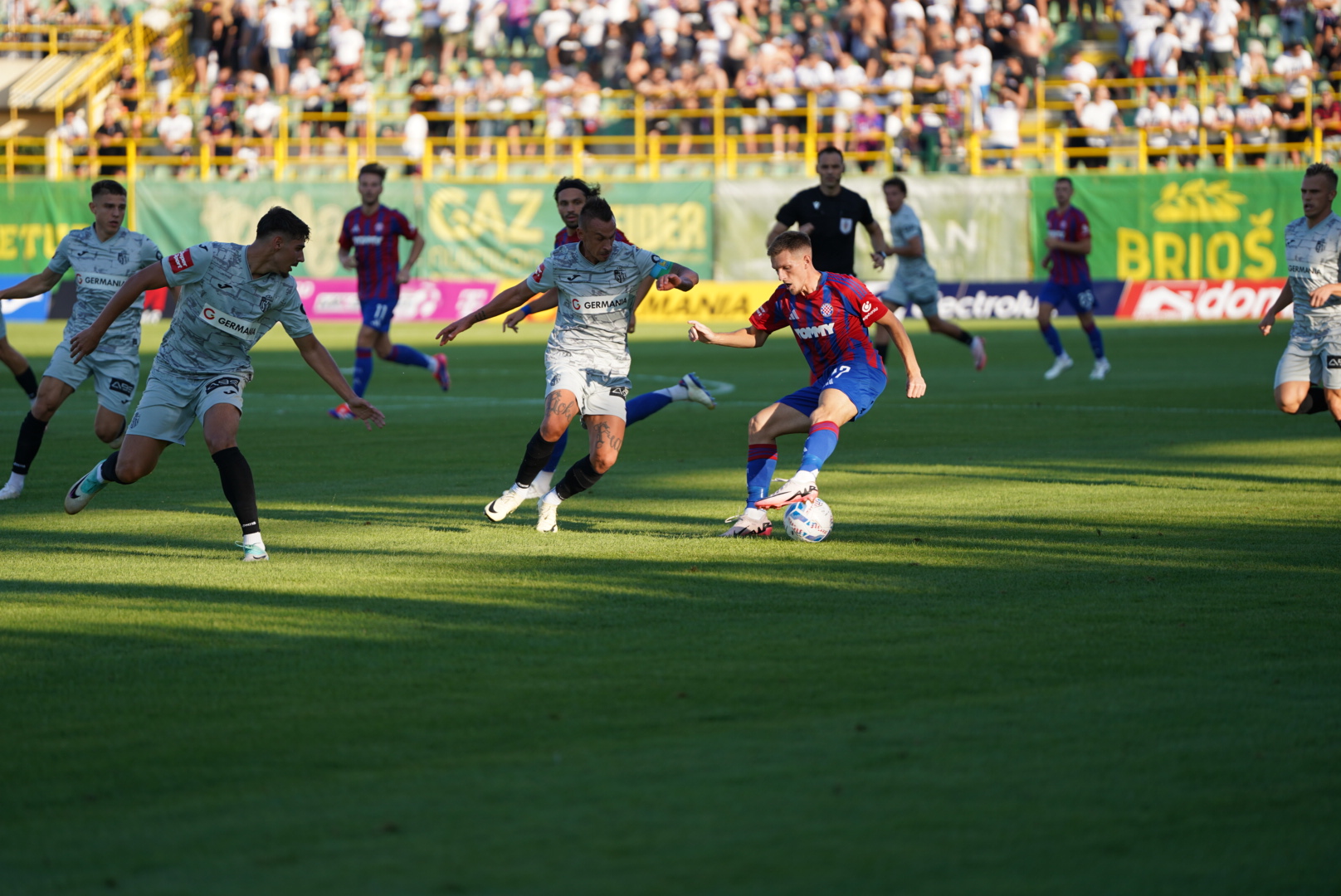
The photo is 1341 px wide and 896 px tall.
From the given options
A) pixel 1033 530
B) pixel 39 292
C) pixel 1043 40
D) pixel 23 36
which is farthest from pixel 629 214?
pixel 1033 530

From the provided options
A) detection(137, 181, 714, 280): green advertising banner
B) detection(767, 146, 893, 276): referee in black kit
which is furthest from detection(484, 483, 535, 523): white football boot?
detection(137, 181, 714, 280): green advertising banner

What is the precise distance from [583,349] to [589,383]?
0.65ft

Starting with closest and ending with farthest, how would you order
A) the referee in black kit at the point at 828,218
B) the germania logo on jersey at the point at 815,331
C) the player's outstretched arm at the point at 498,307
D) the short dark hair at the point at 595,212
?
the short dark hair at the point at 595,212
the germania logo on jersey at the point at 815,331
the player's outstretched arm at the point at 498,307
the referee in black kit at the point at 828,218

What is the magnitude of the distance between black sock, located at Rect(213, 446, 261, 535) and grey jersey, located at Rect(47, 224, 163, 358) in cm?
339

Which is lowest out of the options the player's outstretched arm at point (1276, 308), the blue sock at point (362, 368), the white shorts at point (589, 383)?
the blue sock at point (362, 368)

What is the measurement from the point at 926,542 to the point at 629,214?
87.1 ft

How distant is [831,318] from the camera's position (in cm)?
921

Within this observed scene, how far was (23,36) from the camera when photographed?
42.7 metres

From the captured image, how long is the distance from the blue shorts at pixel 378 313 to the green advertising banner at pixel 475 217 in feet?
56.9

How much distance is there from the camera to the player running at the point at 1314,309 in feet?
35.4

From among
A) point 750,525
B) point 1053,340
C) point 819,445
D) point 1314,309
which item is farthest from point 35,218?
point 819,445

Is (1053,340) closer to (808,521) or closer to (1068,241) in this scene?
(1068,241)

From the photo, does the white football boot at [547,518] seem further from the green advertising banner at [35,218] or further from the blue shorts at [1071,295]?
the green advertising banner at [35,218]

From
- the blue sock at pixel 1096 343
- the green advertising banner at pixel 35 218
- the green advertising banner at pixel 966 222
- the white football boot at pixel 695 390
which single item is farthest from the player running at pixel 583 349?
the green advertising banner at pixel 35 218
